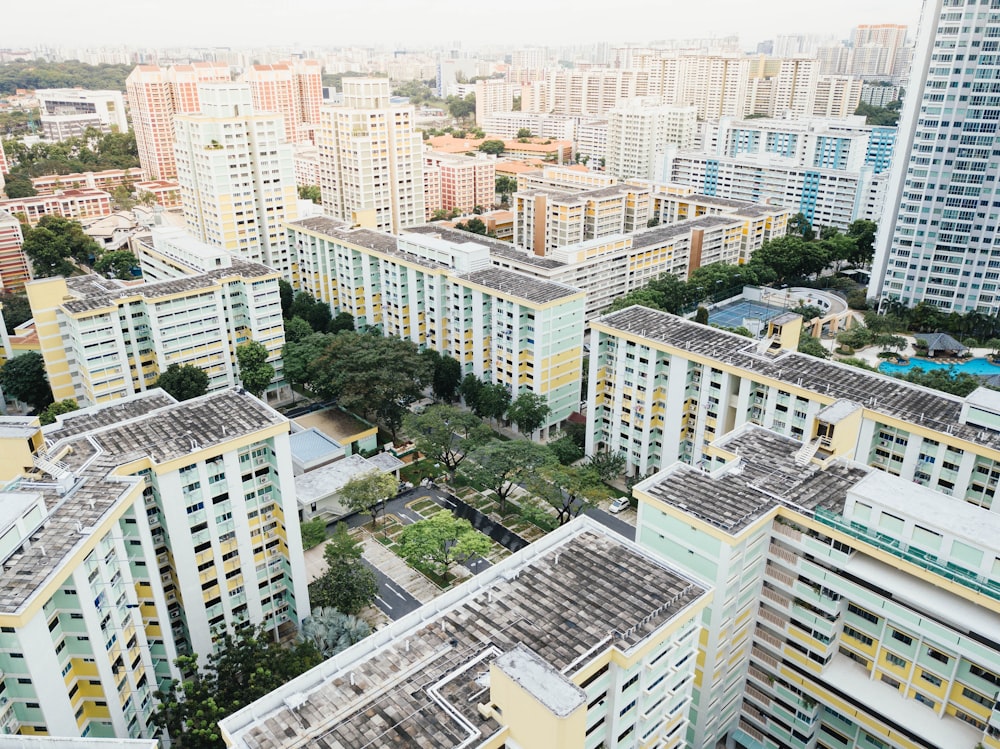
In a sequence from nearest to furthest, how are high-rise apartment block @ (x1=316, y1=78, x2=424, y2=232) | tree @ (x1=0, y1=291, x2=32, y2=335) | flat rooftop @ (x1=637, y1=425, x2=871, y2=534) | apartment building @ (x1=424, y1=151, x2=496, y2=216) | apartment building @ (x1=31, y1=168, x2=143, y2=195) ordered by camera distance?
flat rooftop @ (x1=637, y1=425, x2=871, y2=534) < tree @ (x1=0, y1=291, x2=32, y2=335) < high-rise apartment block @ (x1=316, y1=78, x2=424, y2=232) < apartment building @ (x1=31, y1=168, x2=143, y2=195) < apartment building @ (x1=424, y1=151, x2=496, y2=216)

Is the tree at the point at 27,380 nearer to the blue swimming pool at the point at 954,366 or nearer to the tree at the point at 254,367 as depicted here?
the tree at the point at 254,367

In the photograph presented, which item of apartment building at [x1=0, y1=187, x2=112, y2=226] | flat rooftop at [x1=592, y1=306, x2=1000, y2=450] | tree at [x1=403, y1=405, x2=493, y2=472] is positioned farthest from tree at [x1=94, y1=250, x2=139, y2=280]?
flat rooftop at [x1=592, y1=306, x2=1000, y2=450]

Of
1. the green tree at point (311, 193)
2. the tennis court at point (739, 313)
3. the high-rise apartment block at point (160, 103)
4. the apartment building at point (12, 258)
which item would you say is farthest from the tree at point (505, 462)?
the high-rise apartment block at point (160, 103)

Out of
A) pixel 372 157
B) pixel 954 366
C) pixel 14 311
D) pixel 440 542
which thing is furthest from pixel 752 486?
pixel 14 311

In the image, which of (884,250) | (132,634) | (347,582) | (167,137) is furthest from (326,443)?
(167,137)

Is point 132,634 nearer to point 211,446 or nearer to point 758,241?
point 211,446

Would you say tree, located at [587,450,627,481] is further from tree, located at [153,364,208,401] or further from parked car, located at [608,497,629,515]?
tree, located at [153,364,208,401]

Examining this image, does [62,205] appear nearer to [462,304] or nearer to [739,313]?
[462,304]
